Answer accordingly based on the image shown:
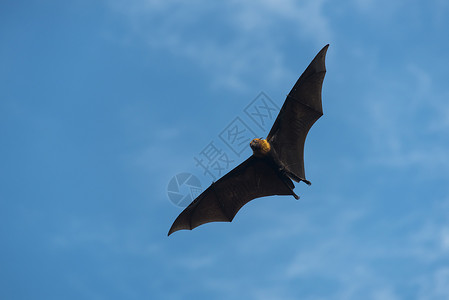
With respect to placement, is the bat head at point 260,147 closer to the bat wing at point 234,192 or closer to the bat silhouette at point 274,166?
the bat silhouette at point 274,166

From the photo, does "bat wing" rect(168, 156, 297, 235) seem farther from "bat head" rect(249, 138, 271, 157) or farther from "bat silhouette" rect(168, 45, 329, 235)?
"bat head" rect(249, 138, 271, 157)

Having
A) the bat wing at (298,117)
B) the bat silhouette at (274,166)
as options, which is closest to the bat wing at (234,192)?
the bat silhouette at (274,166)

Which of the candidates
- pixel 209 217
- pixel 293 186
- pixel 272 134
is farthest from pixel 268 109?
pixel 209 217

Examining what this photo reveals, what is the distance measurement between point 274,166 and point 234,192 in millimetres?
2812

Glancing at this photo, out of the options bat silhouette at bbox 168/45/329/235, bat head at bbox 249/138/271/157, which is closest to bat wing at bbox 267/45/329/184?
bat silhouette at bbox 168/45/329/235

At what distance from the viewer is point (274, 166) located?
96.5 feet

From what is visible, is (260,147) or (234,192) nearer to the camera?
A: (260,147)

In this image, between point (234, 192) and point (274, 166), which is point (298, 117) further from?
point (234, 192)

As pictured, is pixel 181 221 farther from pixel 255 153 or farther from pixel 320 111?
pixel 320 111

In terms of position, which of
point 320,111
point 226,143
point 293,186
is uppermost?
point 226,143

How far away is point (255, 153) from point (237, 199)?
11.6 feet

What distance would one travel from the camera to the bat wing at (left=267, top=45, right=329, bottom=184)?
28750mm

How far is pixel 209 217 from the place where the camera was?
3122 cm


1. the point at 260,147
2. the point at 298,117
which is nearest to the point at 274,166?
the point at 260,147
